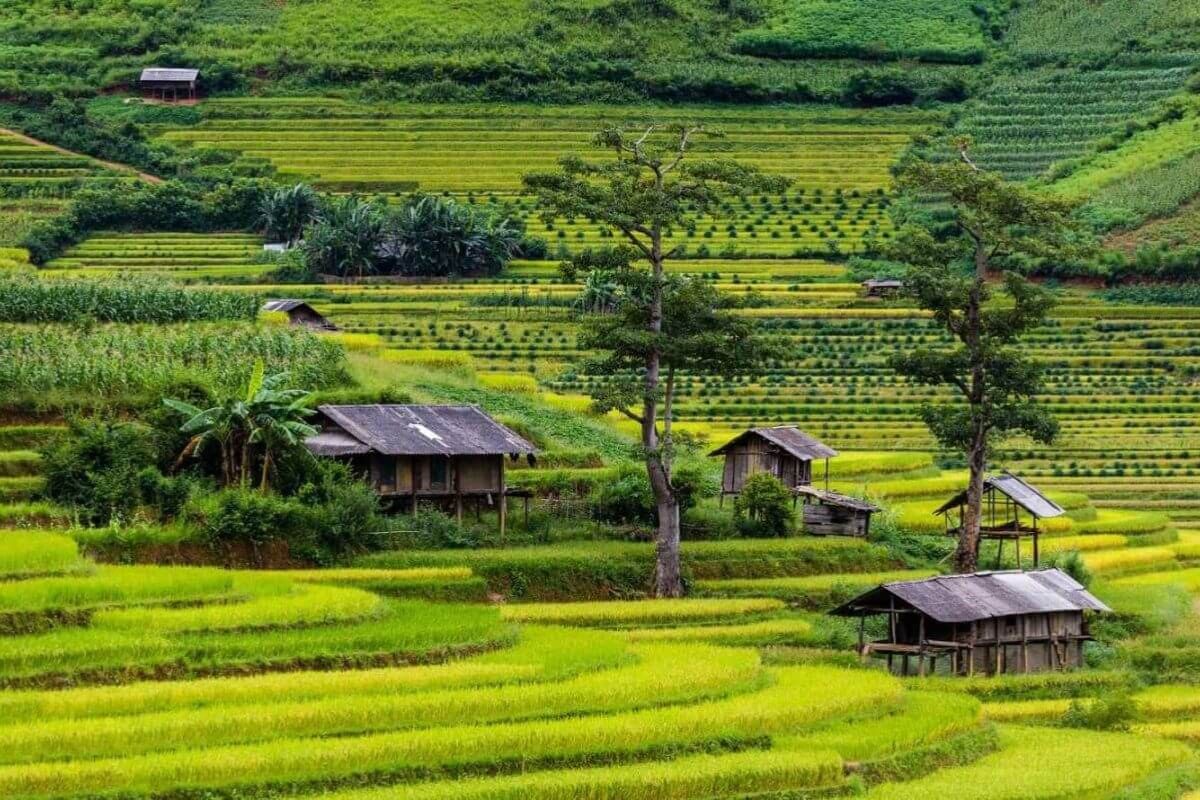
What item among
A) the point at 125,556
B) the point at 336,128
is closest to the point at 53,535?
the point at 125,556

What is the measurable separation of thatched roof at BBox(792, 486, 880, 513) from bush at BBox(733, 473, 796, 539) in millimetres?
885

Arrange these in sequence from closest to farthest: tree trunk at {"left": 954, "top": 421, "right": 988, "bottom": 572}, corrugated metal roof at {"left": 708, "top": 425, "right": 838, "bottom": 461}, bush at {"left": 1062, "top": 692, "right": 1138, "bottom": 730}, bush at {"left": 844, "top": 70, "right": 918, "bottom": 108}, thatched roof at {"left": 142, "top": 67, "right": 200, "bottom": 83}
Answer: bush at {"left": 1062, "top": 692, "right": 1138, "bottom": 730}, tree trunk at {"left": 954, "top": 421, "right": 988, "bottom": 572}, corrugated metal roof at {"left": 708, "top": 425, "right": 838, "bottom": 461}, thatched roof at {"left": 142, "top": 67, "right": 200, "bottom": 83}, bush at {"left": 844, "top": 70, "right": 918, "bottom": 108}

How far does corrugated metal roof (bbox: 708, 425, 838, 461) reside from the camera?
2036 inches

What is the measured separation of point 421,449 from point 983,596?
1065 cm

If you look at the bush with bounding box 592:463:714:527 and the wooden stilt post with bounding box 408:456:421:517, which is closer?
the wooden stilt post with bounding box 408:456:421:517

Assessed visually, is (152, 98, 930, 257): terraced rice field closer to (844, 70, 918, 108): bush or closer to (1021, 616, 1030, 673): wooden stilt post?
(844, 70, 918, 108): bush

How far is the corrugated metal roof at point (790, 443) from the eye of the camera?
2036 inches

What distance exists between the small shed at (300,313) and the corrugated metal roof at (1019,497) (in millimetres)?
22741

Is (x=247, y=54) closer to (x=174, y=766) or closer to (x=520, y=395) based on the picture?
(x=520, y=395)

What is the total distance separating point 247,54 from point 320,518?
83.0 meters

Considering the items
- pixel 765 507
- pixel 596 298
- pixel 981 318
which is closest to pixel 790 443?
pixel 765 507

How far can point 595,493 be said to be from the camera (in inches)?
1939

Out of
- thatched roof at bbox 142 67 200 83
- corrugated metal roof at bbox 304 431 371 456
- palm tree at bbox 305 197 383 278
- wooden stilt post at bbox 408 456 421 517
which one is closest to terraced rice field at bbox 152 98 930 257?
thatched roof at bbox 142 67 200 83

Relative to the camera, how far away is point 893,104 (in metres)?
120
